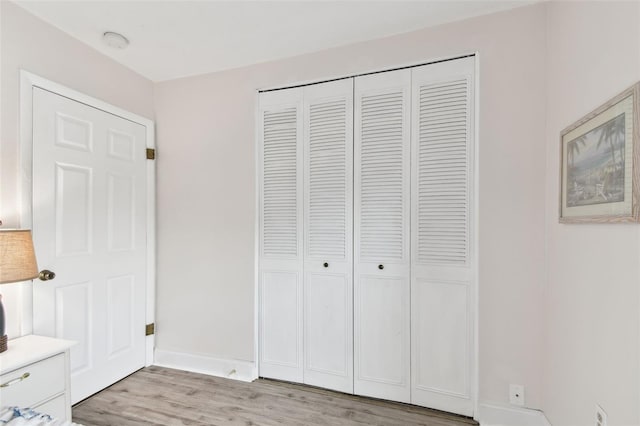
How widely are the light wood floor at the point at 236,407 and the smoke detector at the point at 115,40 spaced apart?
8.12 ft

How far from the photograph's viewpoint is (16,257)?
1663 millimetres

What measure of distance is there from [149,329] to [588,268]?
3072mm

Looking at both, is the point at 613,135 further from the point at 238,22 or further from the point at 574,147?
the point at 238,22

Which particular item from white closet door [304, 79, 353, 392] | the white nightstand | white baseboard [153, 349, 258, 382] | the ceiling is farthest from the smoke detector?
white baseboard [153, 349, 258, 382]

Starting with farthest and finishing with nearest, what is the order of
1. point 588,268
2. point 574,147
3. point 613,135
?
point 574,147 < point 588,268 < point 613,135

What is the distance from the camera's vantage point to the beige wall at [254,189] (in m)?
1.95

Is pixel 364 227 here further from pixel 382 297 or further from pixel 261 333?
pixel 261 333

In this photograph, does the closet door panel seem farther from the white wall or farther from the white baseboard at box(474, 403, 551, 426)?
the white wall

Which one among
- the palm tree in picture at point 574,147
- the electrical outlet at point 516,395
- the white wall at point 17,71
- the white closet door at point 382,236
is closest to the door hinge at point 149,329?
the white wall at point 17,71

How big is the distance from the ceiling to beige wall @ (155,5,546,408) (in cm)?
11


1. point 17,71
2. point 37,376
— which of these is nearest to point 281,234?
point 37,376

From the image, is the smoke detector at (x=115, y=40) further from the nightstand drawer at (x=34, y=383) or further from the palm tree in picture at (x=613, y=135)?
the palm tree in picture at (x=613, y=135)

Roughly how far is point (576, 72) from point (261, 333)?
255 centimetres

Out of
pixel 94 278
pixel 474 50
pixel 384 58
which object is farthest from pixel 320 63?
pixel 94 278
